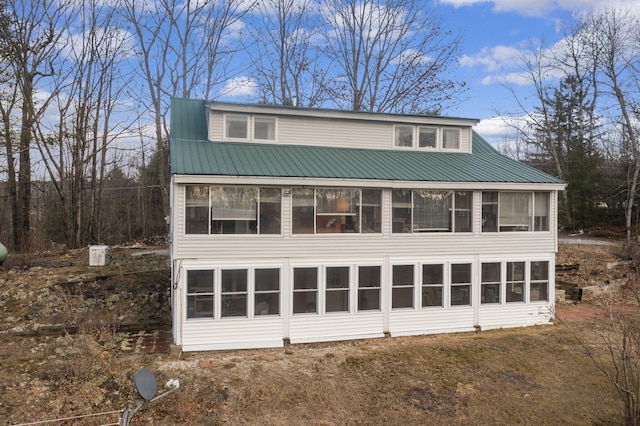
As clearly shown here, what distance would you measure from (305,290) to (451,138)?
27.0ft

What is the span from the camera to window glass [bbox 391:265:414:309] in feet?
42.8

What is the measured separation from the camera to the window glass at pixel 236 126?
14.1 meters

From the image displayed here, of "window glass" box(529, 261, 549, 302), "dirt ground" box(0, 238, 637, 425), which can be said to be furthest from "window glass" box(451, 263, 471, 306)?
"window glass" box(529, 261, 549, 302)

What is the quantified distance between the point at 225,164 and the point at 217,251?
8.04ft

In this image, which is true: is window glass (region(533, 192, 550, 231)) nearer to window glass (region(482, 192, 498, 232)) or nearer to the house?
the house

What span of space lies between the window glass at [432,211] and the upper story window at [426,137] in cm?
292

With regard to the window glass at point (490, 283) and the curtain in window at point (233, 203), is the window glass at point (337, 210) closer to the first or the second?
the curtain in window at point (233, 203)

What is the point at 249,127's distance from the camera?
14.2 m

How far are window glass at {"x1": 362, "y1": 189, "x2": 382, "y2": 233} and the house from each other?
0.10ft

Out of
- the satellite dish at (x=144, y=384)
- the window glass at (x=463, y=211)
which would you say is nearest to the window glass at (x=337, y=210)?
the window glass at (x=463, y=211)

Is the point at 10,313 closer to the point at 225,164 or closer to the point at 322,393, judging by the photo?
the point at 225,164

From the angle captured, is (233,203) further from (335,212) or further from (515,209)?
(515,209)

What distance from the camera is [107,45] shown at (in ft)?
91.5

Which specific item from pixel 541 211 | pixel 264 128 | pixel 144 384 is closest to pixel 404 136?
pixel 264 128
